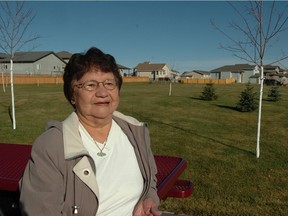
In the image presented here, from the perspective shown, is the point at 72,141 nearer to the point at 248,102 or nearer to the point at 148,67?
the point at 248,102

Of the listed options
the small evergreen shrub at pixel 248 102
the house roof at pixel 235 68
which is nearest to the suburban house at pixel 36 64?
the house roof at pixel 235 68

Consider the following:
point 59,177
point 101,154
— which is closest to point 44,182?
point 59,177

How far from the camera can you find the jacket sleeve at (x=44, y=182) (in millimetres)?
1811

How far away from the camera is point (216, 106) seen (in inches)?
640

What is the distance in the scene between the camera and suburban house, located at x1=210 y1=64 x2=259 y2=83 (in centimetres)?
9188

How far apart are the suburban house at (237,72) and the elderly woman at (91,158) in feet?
300

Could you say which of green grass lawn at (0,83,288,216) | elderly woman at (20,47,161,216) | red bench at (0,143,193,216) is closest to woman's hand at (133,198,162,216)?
elderly woman at (20,47,161,216)

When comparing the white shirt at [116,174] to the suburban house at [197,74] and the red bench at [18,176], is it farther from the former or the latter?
the suburban house at [197,74]

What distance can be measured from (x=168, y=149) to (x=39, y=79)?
144ft

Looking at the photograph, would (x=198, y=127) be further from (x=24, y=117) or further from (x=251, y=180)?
(x=24, y=117)

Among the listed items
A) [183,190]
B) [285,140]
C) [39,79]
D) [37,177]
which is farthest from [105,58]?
[39,79]

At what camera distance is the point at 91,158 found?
78.5 inches

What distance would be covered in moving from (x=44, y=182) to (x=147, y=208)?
0.83 metres

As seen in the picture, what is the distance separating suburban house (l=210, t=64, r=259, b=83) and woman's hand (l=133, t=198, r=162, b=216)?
91.3 m
